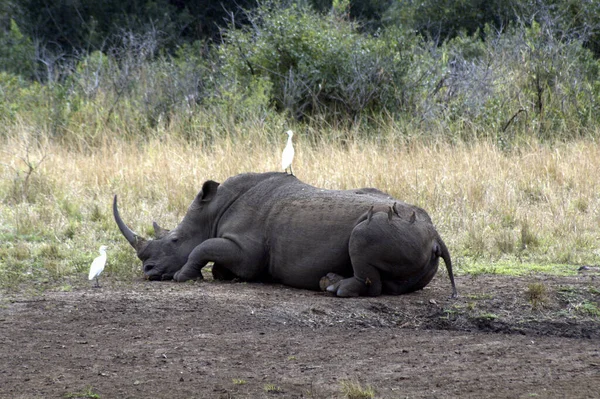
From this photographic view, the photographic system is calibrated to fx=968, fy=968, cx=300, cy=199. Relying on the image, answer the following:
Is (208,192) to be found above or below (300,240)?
above

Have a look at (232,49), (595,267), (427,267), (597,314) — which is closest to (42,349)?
(427,267)

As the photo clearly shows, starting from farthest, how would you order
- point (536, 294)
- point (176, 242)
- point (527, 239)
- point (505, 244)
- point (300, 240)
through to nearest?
1. point (527, 239)
2. point (505, 244)
3. point (176, 242)
4. point (300, 240)
5. point (536, 294)

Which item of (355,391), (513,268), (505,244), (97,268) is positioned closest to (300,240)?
(97,268)

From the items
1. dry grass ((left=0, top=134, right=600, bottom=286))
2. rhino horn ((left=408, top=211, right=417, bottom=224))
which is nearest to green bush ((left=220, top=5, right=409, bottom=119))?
dry grass ((left=0, top=134, right=600, bottom=286))

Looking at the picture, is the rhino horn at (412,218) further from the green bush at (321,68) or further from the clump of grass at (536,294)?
the green bush at (321,68)

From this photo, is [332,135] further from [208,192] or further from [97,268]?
[97,268]

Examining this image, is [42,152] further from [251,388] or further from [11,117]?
[251,388]

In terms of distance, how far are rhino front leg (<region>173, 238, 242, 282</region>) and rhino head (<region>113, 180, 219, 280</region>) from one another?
0.25m

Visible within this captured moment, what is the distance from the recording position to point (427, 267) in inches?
275

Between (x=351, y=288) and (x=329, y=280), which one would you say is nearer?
(x=351, y=288)

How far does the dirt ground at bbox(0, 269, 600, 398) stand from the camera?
485 centimetres

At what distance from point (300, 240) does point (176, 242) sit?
4.23ft

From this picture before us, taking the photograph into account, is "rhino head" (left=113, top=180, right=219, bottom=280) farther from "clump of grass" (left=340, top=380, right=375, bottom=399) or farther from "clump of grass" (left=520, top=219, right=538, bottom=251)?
"clump of grass" (left=340, top=380, right=375, bottom=399)

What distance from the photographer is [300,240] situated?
725cm
